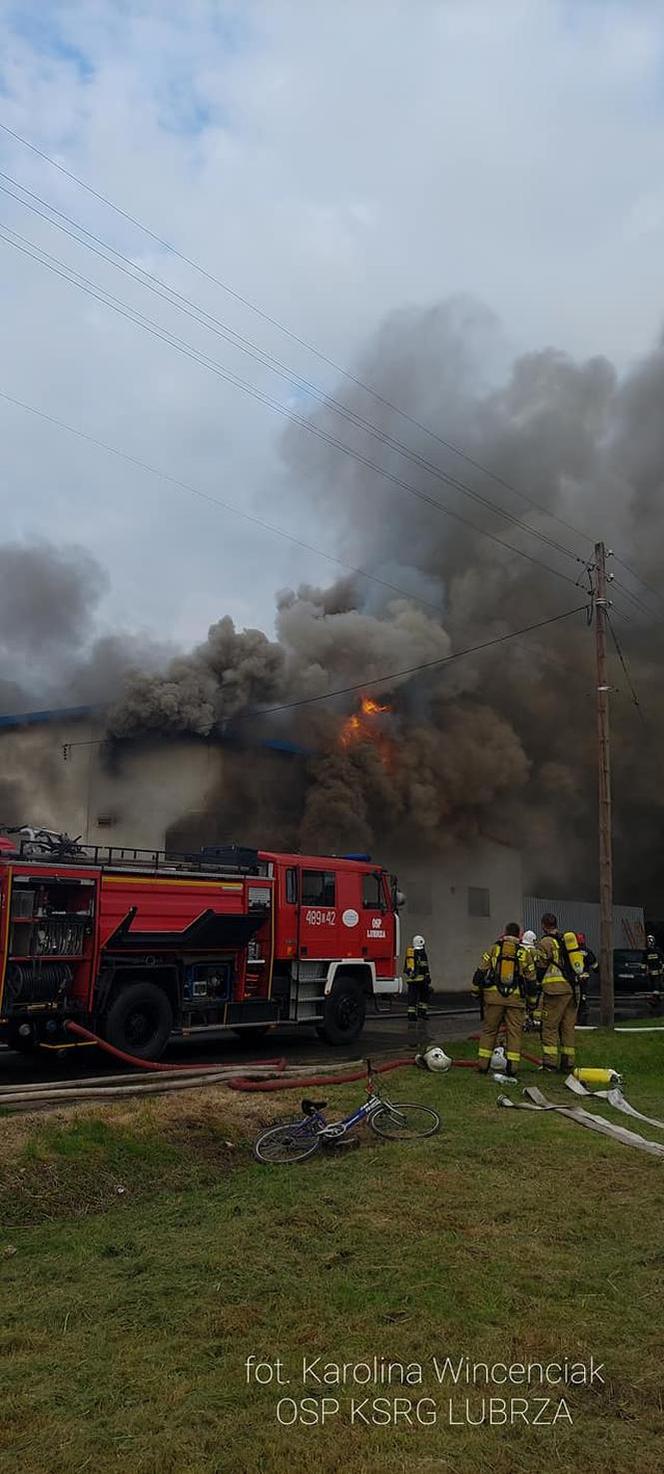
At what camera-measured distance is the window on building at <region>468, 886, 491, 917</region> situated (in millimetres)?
26750

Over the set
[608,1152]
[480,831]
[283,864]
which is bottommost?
[608,1152]

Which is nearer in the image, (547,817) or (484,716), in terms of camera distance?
(484,716)

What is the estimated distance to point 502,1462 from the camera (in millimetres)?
2713

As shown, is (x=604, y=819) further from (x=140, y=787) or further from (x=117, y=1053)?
(x=140, y=787)

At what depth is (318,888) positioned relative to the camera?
13461 mm

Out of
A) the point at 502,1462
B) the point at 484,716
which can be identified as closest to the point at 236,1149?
the point at 502,1462

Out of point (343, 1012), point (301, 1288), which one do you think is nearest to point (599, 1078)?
point (343, 1012)

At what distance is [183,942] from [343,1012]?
3.22m

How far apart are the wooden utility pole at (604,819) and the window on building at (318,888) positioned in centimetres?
499

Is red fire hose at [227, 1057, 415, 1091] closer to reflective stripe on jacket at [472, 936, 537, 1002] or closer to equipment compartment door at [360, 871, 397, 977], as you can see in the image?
reflective stripe on jacket at [472, 936, 537, 1002]

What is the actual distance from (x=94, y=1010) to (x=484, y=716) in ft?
48.3

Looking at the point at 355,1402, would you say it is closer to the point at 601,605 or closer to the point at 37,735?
the point at 601,605

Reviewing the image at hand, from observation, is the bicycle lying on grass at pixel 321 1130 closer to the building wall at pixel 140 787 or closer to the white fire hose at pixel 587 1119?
the white fire hose at pixel 587 1119

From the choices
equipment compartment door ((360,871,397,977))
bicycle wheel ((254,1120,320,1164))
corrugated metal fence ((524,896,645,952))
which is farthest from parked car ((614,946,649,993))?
bicycle wheel ((254,1120,320,1164))
